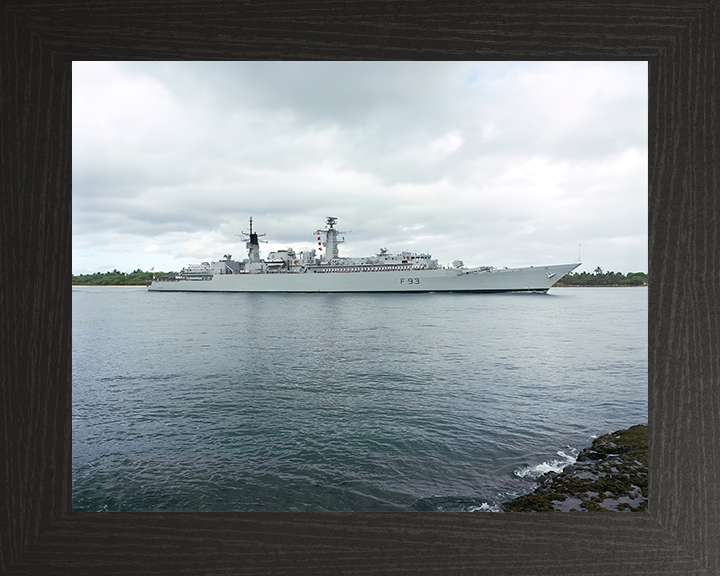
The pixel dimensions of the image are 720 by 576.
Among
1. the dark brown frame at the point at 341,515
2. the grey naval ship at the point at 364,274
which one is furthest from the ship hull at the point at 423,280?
the dark brown frame at the point at 341,515

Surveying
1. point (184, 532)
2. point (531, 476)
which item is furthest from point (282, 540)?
point (531, 476)

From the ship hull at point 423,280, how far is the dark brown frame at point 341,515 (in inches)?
819

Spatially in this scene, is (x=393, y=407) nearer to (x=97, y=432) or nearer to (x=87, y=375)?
(x=97, y=432)

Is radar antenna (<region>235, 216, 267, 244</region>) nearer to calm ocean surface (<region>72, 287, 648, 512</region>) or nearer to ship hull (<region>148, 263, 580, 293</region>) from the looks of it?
ship hull (<region>148, 263, 580, 293</region>)

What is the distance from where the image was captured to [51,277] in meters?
0.57

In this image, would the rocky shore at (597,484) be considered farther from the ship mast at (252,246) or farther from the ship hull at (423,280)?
the ship mast at (252,246)

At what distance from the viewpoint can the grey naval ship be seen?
70.3ft

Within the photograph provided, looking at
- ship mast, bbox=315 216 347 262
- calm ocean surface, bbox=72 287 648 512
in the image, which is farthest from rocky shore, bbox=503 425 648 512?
ship mast, bbox=315 216 347 262

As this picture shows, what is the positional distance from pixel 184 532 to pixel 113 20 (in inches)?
29.5

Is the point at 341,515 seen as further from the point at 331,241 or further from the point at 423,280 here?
the point at 331,241

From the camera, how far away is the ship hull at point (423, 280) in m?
21.3

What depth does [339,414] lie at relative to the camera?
4.73 m

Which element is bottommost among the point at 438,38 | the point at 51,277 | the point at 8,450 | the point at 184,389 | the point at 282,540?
the point at 184,389

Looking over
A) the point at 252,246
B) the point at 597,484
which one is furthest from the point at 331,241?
the point at 597,484
